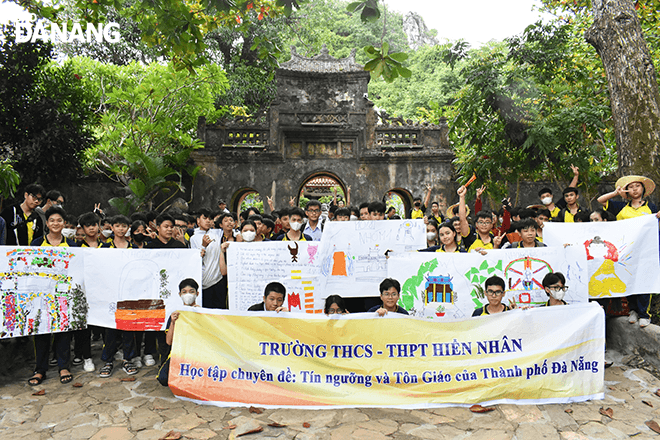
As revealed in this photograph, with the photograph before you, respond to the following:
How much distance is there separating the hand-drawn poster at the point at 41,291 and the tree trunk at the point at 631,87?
272 inches

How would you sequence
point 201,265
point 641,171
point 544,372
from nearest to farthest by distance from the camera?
1. point 544,372
2. point 201,265
3. point 641,171

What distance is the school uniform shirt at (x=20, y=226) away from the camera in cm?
512

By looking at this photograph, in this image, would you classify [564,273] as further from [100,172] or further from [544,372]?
[100,172]

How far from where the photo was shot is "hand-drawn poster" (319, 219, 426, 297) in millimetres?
5148

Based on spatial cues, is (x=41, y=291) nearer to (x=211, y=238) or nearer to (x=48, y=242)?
(x=48, y=242)

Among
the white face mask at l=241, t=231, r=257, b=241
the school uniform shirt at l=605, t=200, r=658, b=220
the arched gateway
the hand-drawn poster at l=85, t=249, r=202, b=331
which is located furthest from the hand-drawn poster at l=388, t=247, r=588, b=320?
the arched gateway

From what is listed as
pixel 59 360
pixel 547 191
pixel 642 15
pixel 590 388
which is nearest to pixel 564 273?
pixel 590 388

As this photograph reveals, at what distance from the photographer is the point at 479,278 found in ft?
15.4

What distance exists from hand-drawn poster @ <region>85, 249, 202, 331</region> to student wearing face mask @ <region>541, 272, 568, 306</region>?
11.5 ft

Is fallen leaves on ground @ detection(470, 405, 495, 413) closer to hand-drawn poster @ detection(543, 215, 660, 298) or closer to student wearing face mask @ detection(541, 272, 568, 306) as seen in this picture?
student wearing face mask @ detection(541, 272, 568, 306)

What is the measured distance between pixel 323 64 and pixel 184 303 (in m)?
16.5

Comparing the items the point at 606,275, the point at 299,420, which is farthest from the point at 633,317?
the point at 299,420

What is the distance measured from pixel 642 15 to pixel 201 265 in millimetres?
10057

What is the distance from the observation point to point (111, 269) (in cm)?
468
